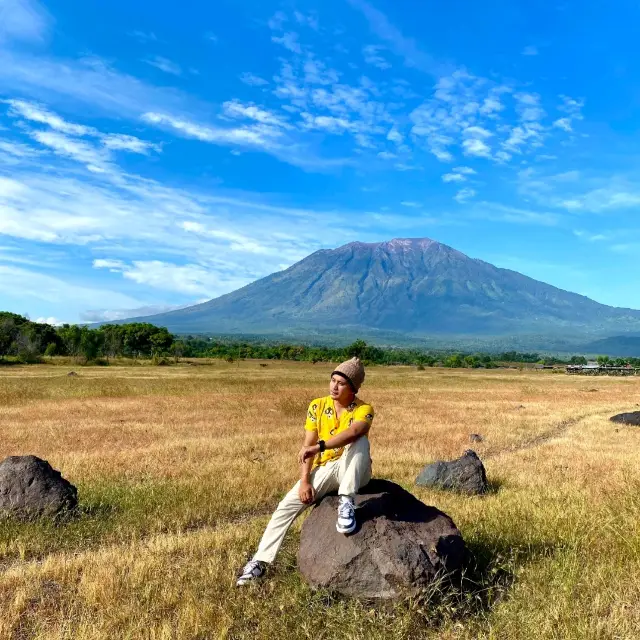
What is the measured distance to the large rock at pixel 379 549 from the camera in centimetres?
584

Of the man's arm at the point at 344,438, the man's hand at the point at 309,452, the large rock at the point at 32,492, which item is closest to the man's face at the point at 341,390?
the man's arm at the point at 344,438

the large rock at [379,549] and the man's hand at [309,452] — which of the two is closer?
the large rock at [379,549]

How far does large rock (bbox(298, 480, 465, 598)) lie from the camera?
5.84 metres

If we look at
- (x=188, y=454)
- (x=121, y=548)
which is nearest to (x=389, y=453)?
(x=188, y=454)

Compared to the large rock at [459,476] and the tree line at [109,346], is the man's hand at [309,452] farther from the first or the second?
the tree line at [109,346]

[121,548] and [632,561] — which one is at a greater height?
[632,561]

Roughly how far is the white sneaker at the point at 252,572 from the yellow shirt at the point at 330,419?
137 cm

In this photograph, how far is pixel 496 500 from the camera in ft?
34.6

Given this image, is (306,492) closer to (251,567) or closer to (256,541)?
(251,567)

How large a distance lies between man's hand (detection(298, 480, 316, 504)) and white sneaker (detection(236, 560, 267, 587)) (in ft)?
3.07

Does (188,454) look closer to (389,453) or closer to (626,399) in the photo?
(389,453)

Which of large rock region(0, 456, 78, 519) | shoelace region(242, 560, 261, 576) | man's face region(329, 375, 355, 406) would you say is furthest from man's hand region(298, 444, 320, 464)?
large rock region(0, 456, 78, 519)

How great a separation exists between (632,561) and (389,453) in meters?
10.4

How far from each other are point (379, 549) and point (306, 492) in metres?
1.10
